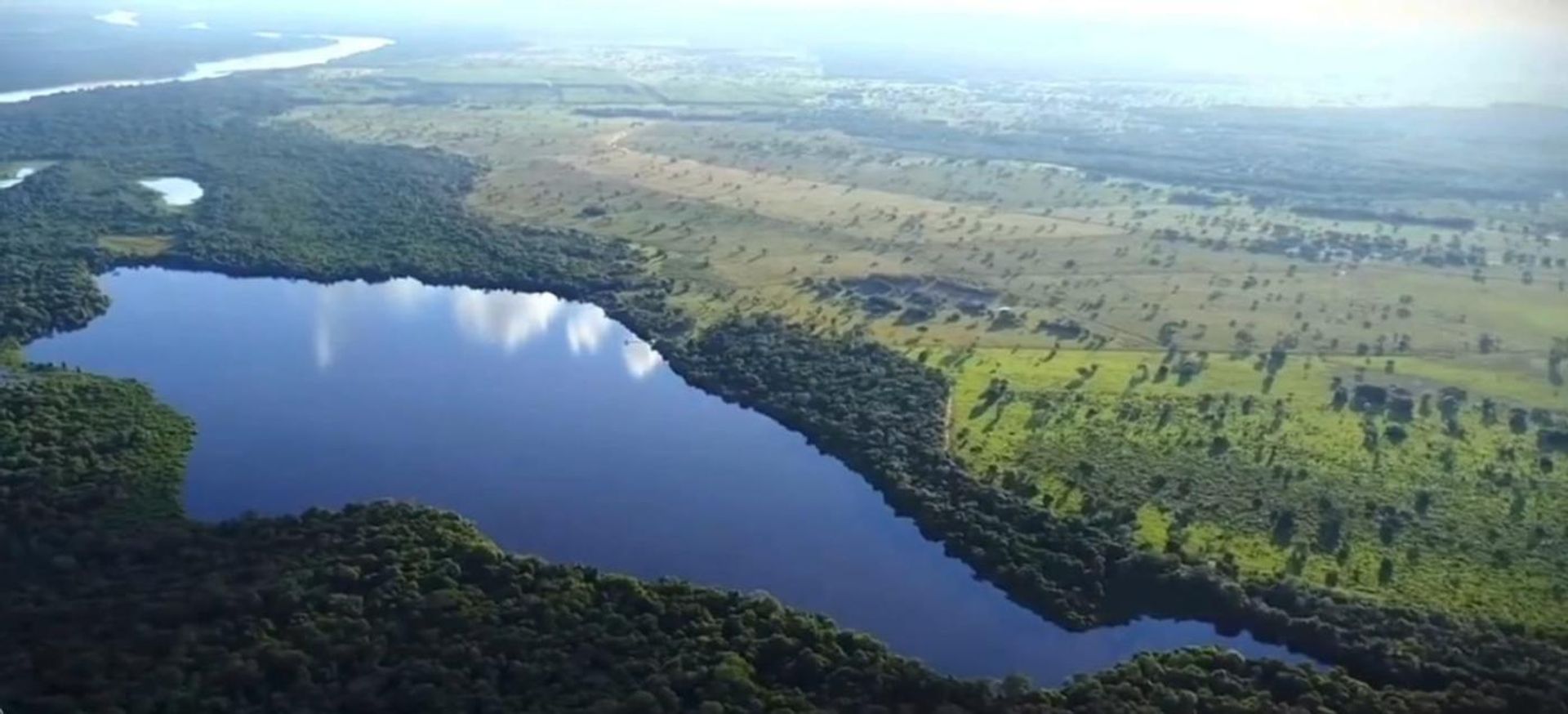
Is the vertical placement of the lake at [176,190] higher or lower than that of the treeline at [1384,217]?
lower

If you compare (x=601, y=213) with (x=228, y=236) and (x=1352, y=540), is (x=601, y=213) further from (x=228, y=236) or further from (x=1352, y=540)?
(x=1352, y=540)

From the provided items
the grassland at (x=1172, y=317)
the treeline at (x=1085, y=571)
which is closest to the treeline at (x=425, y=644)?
the treeline at (x=1085, y=571)

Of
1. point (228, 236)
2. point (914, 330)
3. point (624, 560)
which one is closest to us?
point (624, 560)

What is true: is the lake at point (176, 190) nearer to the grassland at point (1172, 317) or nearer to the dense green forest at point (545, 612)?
the grassland at point (1172, 317)

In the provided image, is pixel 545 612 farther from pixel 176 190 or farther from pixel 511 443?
pixel 176 190

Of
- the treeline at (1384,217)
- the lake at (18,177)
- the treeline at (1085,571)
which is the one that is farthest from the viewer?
the lake at (18,177)

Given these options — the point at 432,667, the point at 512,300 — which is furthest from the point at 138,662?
the point at 512,300

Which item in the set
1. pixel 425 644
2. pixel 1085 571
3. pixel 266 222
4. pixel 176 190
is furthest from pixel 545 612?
pixel 176 190
